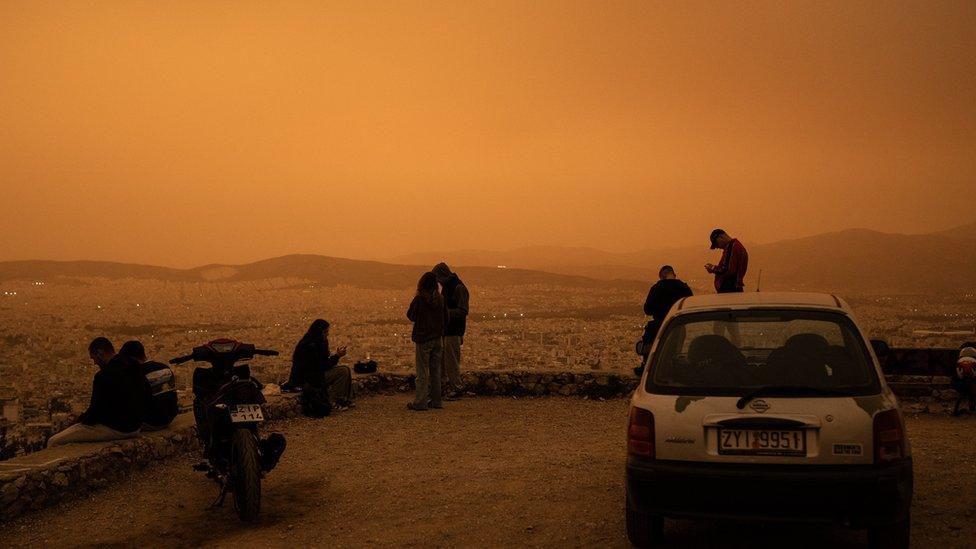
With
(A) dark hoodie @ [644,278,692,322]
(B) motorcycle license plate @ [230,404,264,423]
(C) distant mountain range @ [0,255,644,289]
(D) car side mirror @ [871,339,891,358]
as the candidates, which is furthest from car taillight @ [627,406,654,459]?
(C) distant mountain range @ [0,255,644,289]

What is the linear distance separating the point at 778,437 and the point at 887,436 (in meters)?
0.59

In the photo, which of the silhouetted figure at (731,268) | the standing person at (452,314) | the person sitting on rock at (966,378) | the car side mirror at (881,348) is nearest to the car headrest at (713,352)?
the car side mirror at (881,348)

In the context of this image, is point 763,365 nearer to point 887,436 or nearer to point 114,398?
point 887,436

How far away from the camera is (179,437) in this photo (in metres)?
9.27

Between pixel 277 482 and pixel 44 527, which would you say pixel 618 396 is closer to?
pixel 277 482

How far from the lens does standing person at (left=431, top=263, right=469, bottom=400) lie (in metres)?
12.7

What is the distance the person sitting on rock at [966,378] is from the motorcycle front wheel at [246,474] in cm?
931

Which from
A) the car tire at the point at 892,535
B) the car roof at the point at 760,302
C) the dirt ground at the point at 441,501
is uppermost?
the car roof at the point at 760,302

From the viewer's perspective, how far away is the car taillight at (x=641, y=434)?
16.4 feet

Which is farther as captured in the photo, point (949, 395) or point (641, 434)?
point (949, 395)

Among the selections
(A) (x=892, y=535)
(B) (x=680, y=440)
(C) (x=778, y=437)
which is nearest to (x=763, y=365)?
(C) (x=778, y=437)

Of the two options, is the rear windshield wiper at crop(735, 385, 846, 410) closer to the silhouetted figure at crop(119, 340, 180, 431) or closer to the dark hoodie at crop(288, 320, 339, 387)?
the silhouetted figure at crop(119, 340, 180, 431)

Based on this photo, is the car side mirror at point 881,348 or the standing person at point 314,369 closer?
the car side mirror at point 881,348

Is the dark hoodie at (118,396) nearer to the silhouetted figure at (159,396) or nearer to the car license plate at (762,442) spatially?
the silhouetted figure at (159,396)
